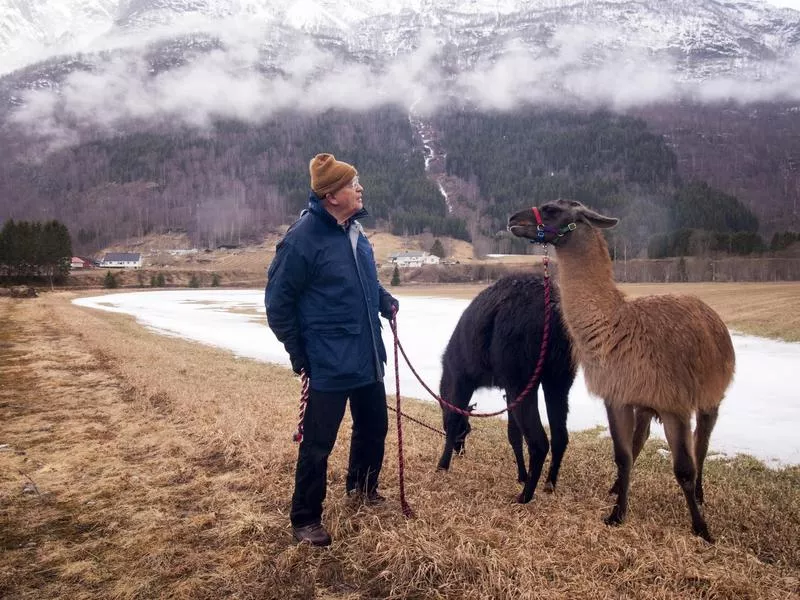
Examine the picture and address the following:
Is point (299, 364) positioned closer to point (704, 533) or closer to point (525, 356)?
point (525, 356)

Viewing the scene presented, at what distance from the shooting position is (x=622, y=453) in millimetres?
3826

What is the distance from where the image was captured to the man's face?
349cm

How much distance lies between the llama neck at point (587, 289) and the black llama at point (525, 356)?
32 cm

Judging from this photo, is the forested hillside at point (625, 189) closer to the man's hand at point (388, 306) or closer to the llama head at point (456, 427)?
the llama head at point (456, 427)

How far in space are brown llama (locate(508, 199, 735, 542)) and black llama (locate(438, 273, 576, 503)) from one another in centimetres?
33

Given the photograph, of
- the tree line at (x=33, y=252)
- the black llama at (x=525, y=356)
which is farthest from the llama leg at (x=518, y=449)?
the tree line at (x=33, y=252)

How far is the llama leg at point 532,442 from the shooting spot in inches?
164

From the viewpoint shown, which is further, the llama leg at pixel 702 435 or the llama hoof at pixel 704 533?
the llama leg at pixel 702 435

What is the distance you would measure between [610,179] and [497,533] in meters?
176

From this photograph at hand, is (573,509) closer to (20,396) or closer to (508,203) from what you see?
(20,396)

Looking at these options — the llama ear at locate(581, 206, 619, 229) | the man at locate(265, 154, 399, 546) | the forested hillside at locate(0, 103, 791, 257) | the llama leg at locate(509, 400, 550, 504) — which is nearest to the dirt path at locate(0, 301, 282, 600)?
the man at locate(265, 154, 399, 546)

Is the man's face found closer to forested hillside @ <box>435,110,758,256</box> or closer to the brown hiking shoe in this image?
the brown hiking shoe

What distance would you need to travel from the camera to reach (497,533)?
3.31 meters

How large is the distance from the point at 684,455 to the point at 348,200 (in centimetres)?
277
